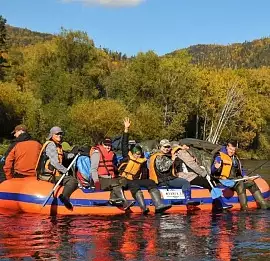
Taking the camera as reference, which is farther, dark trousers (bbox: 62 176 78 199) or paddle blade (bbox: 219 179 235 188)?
paddle blade (bbox: 219 179 235 188)

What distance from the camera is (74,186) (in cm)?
1177

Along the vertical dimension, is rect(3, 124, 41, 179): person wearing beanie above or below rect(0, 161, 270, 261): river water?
above

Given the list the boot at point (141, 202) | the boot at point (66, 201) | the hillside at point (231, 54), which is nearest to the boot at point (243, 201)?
the boot at point (141, 202)

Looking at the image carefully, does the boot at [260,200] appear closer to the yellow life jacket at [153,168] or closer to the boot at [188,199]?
the boot at [188,199]

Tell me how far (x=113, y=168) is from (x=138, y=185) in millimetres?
696

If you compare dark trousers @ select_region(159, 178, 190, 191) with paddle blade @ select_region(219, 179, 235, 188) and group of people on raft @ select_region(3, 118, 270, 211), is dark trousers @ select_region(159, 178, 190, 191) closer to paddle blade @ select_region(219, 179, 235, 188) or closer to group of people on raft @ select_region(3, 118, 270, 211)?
group of people on raft @ select_region(3, 118, 270, 211)

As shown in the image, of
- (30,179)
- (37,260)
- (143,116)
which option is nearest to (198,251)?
(37,260)

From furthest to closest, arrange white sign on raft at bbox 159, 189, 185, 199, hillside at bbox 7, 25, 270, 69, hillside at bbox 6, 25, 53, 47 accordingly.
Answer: hillside at bbox 7, 25, 270, 69, hillside at bbox 6, 25, 53, 47, white sign on raft at bbox 159, 189, 185, 199

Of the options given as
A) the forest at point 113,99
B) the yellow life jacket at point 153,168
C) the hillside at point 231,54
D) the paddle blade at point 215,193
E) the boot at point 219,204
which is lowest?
the boot at point 219,204

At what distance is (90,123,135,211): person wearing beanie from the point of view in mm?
11820

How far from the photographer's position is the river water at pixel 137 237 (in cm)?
841

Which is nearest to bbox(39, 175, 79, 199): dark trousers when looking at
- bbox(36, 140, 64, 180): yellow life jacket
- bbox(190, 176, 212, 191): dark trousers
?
bbox(36, 140, 64, 180): yellow life jacket

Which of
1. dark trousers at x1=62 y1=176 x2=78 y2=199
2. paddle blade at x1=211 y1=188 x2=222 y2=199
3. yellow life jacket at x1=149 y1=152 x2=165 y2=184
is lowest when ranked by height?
paddle blade at x1=211 y1=188 x2=222 y2=199

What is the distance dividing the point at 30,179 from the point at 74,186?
3.46 feet
